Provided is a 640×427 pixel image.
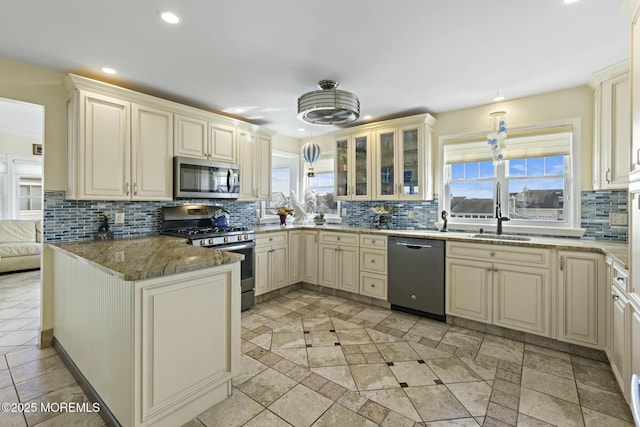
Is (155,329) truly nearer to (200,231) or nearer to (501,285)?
(200,231)

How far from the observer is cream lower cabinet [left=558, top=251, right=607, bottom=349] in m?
2.35

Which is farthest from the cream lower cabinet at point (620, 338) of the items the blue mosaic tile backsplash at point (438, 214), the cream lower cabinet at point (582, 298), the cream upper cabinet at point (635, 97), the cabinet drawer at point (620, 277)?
the blue mosaic tile backsplash at point (438, 214)

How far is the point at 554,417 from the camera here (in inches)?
68.7

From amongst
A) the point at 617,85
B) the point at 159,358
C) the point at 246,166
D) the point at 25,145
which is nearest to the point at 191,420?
the point at 159,358

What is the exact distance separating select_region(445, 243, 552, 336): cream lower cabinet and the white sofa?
615 cm

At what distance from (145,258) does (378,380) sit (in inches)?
70.0

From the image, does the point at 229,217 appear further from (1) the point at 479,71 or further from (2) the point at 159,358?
(1) the point at 479,71

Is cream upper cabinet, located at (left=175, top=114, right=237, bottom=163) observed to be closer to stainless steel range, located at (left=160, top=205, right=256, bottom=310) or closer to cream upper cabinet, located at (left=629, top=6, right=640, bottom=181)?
stainless steel range, located at (left=160, top=205, right=256, bottom=310)

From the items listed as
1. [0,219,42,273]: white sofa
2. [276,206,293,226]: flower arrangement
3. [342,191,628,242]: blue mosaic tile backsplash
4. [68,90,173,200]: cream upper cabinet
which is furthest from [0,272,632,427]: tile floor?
[0,219,42,273]: white sofa

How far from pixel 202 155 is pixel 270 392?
259cm

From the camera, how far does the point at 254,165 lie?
4090 mm

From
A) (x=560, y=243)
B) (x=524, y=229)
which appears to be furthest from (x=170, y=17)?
(x=524, y=229)

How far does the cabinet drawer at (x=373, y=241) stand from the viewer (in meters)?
3.59

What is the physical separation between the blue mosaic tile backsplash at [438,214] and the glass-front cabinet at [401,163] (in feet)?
1.02
